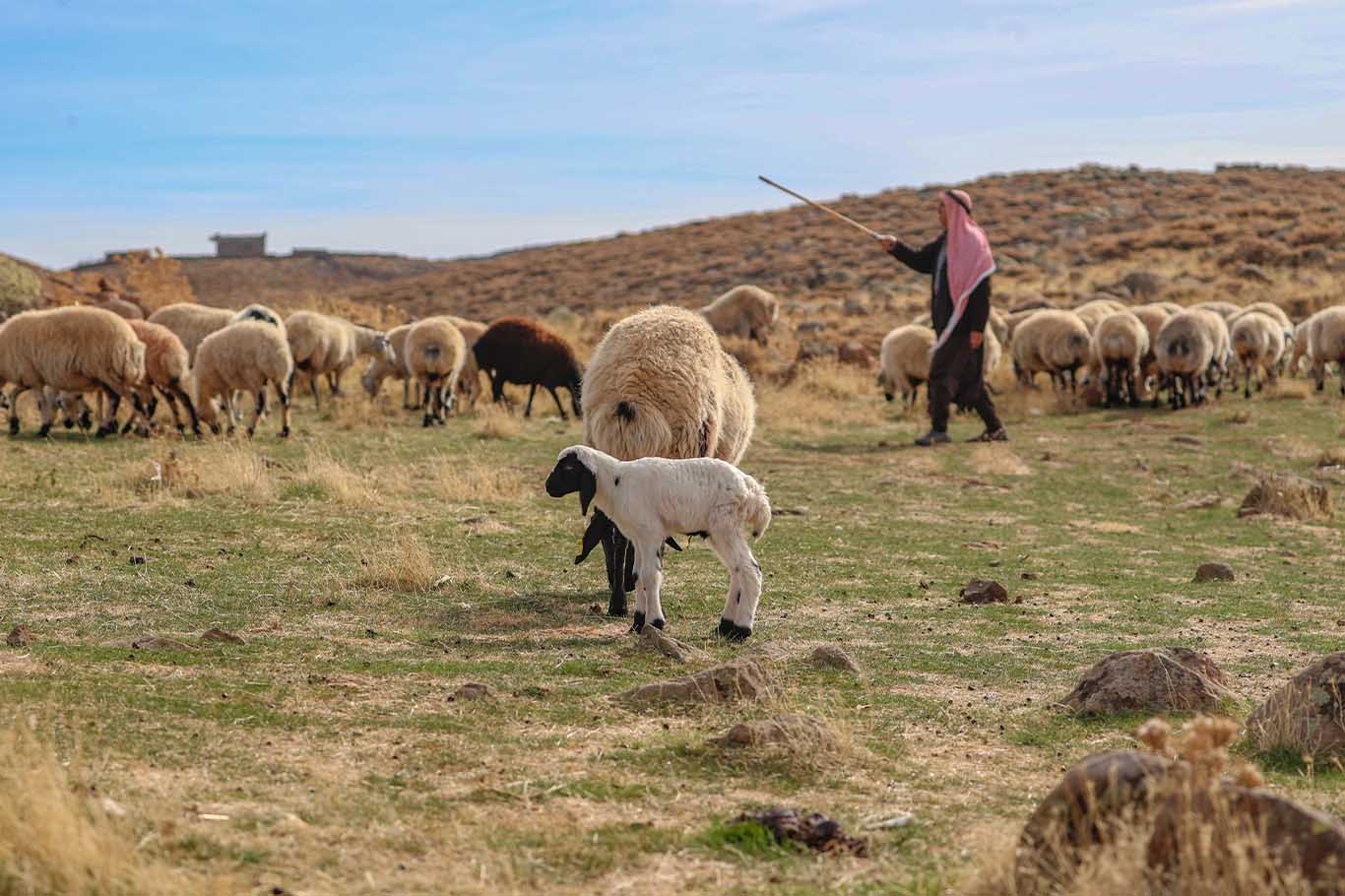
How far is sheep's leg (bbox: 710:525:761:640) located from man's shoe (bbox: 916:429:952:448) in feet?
44.1

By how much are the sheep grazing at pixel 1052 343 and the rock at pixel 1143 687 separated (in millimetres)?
20128

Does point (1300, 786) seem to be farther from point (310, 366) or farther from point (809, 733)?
point (310, 366)

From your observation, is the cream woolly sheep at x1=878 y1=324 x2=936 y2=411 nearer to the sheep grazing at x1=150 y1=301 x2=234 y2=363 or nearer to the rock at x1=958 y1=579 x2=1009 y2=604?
the sheep grazing at x1=150 y1=301 x2=234 y2=363

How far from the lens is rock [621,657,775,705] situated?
6625mm

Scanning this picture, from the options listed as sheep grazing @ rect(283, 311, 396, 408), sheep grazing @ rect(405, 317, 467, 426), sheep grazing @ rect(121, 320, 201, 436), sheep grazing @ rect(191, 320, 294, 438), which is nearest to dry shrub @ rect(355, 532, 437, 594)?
sheep grazing @ rect(191, 320, 294, 438)

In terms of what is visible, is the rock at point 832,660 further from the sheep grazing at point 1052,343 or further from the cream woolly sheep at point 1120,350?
the sheep grazing at point 1052,343

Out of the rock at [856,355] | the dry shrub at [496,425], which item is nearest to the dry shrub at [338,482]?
the dry shrub at [496,425]

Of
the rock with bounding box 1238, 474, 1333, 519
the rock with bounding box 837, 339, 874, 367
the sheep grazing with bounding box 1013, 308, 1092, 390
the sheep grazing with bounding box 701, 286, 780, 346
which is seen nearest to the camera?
the rock with bounding box 1238, 474, 1333, 519

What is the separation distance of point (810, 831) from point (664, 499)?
338cm

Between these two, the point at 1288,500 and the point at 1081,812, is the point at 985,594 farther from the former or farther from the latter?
the point at 1288,500

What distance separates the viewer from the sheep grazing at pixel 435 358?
71.4 ft

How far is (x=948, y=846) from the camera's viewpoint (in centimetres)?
488

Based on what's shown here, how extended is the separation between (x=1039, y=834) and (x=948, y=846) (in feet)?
2.35

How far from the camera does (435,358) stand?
2173 centimetres
